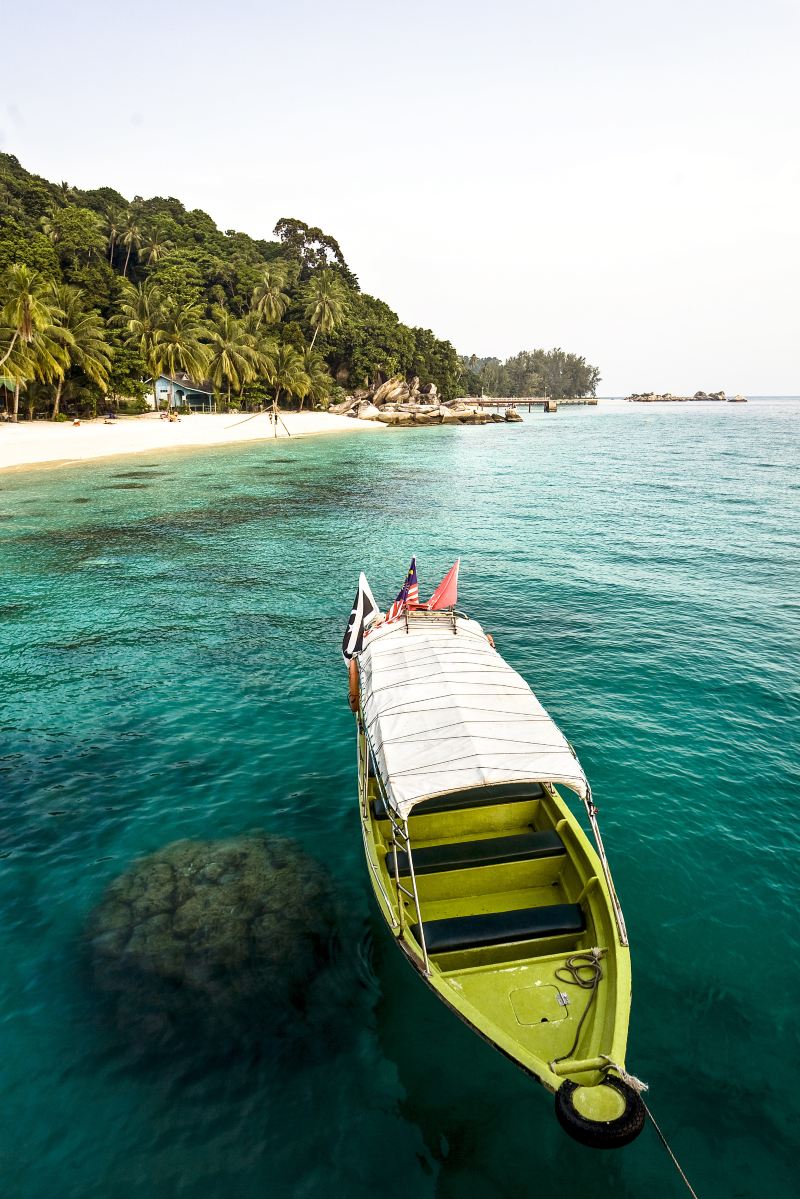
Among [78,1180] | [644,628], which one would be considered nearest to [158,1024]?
[78,1180]

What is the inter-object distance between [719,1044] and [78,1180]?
840cm

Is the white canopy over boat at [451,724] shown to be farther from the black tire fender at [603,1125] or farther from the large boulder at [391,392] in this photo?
the large boulder at [391,392]

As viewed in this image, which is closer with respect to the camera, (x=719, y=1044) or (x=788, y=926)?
(x=719, y=1044)

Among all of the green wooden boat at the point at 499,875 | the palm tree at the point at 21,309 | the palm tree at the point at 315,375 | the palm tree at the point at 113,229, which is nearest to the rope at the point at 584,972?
the green wooden boat at the point at 499,875

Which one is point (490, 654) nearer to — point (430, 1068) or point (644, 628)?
point (430, 1068)

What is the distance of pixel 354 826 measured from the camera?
13.2 meters

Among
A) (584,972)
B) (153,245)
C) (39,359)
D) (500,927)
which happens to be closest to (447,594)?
(500,927)

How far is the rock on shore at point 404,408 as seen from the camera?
12988 centimetres

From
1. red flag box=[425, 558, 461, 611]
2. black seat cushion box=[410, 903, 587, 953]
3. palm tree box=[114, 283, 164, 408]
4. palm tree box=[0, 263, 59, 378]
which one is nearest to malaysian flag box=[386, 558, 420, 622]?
red flag box=[425, 558, 461, 611]

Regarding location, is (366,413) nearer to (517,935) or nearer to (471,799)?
(471,799)

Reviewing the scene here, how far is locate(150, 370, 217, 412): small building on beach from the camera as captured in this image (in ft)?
306

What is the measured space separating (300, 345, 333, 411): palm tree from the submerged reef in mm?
104439

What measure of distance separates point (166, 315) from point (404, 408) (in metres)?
65.1

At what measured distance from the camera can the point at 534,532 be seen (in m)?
39.6
